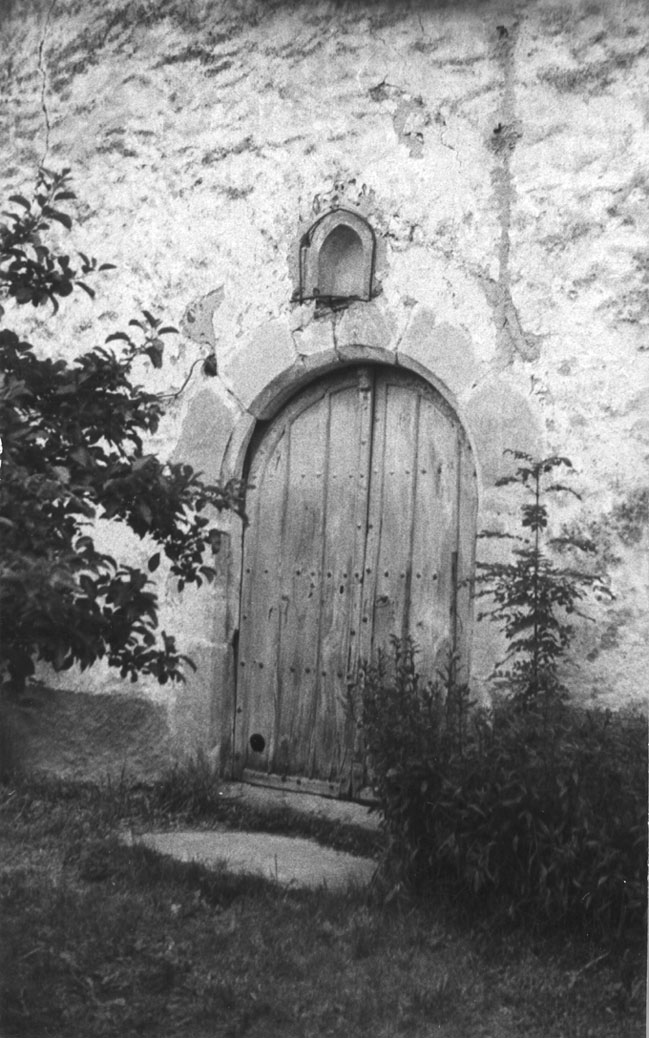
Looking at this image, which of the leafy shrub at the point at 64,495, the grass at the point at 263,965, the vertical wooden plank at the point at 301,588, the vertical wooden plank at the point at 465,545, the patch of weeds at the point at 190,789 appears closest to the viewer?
the leafy shrub at the point at 64,495

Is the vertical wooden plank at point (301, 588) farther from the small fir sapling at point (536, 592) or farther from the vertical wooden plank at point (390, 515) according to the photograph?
the small fir sapling at point (536, 592)

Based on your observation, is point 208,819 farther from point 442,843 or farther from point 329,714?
point 442,843

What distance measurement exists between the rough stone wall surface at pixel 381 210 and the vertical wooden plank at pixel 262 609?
11cm

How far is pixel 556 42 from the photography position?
516 cm

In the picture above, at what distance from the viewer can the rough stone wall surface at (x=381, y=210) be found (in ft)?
16.4

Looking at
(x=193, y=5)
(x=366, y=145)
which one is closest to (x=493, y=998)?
(x=366, y=145)

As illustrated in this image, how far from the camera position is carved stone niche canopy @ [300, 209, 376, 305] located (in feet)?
18.4

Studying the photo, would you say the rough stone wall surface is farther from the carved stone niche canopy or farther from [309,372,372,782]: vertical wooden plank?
[309,372,372,782]: vertical wooden plank

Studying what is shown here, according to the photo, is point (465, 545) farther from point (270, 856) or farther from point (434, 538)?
point (270, 856)

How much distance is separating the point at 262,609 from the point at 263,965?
2.14m

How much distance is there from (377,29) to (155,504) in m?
3.02

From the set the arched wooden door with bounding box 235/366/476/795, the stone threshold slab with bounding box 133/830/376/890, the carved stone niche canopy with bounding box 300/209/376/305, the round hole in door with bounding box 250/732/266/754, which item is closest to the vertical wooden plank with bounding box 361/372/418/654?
the arched wooden door with bounding box 235/366/476/795

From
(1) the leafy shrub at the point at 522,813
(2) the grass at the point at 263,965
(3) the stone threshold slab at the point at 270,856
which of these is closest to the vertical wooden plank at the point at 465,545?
(1) the leafy shrub at the point at 522,813

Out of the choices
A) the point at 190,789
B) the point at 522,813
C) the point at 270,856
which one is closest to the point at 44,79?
the point at 190,789
